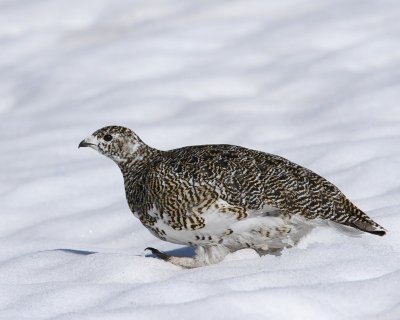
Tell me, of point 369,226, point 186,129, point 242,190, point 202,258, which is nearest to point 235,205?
point 242,190

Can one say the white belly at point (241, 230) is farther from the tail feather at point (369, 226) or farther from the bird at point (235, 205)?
the tail feather at point (369, 226)

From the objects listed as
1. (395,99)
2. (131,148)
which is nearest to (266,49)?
(395,99)

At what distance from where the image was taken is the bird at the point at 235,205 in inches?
213

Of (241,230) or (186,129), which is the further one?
(186,129)

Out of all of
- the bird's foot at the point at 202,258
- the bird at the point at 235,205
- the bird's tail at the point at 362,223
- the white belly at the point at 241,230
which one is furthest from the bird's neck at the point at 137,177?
the bird's tail at the point at 362,223

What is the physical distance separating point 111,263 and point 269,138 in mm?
3575

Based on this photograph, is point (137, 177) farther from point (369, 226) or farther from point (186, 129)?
point (186, 129)

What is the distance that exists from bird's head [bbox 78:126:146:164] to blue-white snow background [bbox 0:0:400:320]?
622 mm

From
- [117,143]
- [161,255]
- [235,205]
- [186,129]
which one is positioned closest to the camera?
[235,205]

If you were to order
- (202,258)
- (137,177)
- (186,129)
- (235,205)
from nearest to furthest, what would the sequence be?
(235,205) → (202,258) → (137,177) → (186,129)

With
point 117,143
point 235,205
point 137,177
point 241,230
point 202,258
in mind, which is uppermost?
point 117,143

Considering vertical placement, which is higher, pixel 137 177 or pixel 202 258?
pixel 137 177

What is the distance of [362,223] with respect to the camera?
5.48 meters

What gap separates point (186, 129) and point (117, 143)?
3267mm
